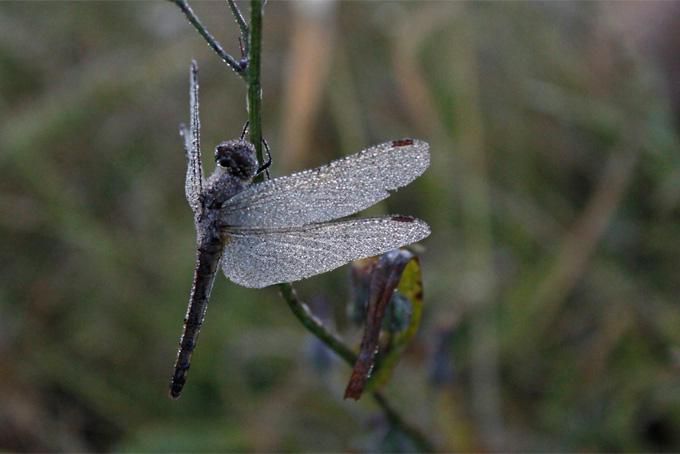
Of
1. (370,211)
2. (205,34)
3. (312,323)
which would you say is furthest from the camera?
(370,211)

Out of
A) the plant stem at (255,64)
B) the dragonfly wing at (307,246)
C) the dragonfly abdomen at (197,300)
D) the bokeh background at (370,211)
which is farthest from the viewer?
the bokeh background at (370,211)

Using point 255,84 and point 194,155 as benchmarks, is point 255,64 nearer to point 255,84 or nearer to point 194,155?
point 255,84

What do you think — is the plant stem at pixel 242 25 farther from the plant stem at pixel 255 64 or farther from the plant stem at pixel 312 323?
the plant stem at pixel 312 323

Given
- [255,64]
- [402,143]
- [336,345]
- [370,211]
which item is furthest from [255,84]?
[370,211]

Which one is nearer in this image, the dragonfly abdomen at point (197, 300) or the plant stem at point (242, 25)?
the plant stem at point (242, 25)

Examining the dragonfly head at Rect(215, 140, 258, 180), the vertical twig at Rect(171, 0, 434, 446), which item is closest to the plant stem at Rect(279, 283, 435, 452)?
the vertical twig at Rect(171, 0, 434, 446)

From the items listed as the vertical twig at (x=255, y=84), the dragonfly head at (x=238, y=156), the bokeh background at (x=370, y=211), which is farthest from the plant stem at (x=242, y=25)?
the bokeh background at (x=370, y=211)

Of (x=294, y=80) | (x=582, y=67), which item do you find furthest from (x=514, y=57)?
(x=294, y=80)
